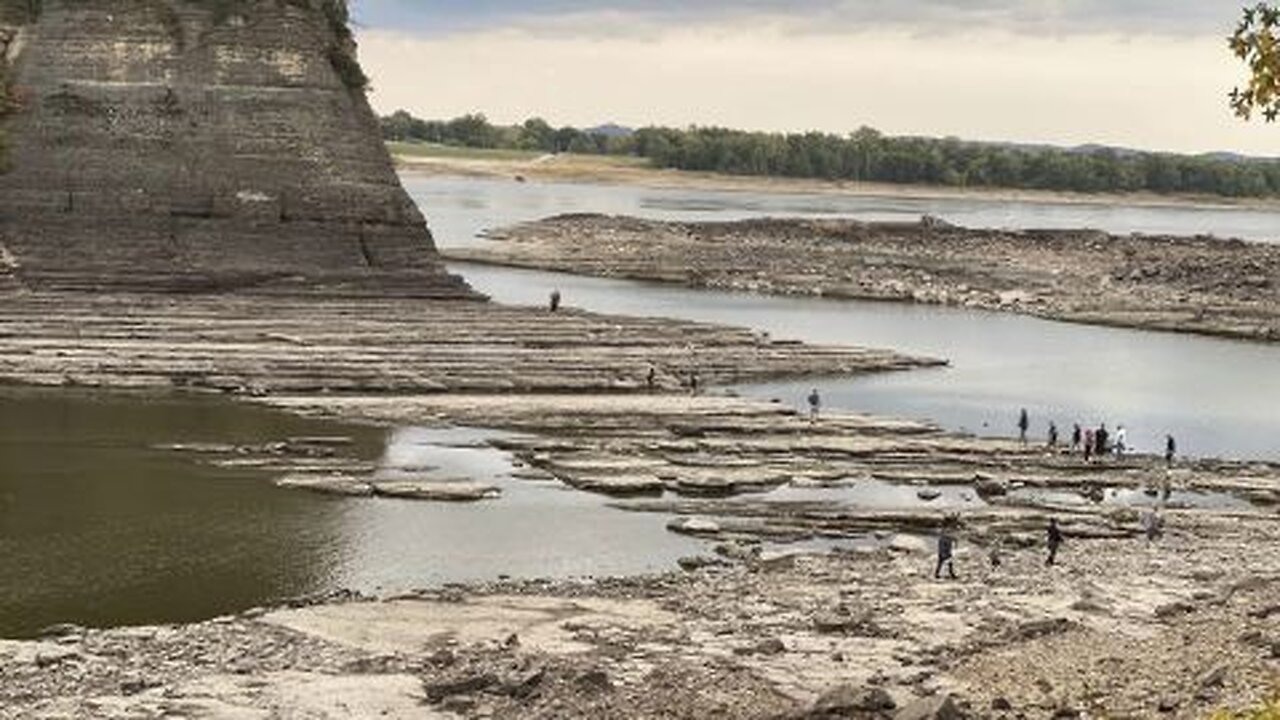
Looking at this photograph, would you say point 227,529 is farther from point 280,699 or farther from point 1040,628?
Answer: point 1040,628

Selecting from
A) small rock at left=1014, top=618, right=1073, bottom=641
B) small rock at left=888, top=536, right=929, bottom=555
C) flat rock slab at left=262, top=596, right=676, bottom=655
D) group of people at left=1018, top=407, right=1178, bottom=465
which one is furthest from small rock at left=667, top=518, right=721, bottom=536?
group of people at left=1018, top=407, right=1178, bottom=465

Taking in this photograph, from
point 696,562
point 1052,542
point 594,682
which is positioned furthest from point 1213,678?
point 696,562

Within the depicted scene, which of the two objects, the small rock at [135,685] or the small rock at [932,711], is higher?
the small rock at [932,711]

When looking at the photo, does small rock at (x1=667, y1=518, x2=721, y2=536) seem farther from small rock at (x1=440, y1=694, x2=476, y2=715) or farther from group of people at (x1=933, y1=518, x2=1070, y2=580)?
small rock at (x1=440, y1=694, x2=476, y2=715)

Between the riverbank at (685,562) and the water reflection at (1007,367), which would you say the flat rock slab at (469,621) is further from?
the water reflection at (1007,367)

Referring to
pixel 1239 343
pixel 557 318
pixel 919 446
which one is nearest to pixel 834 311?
pixel 1239 343

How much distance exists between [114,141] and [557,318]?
54.9ft

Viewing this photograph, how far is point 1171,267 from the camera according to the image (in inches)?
3935

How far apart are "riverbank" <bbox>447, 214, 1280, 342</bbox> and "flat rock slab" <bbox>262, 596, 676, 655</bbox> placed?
60.5 meters

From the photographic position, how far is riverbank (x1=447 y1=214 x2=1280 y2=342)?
86.8 m

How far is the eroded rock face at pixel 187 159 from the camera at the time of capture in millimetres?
57625

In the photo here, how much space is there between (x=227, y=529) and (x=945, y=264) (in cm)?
7907

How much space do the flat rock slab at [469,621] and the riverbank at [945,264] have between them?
60.5 m

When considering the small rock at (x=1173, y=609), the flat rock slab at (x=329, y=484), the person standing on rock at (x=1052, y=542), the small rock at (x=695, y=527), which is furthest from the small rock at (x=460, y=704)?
the flat rock slab at (x=329, y=484)
